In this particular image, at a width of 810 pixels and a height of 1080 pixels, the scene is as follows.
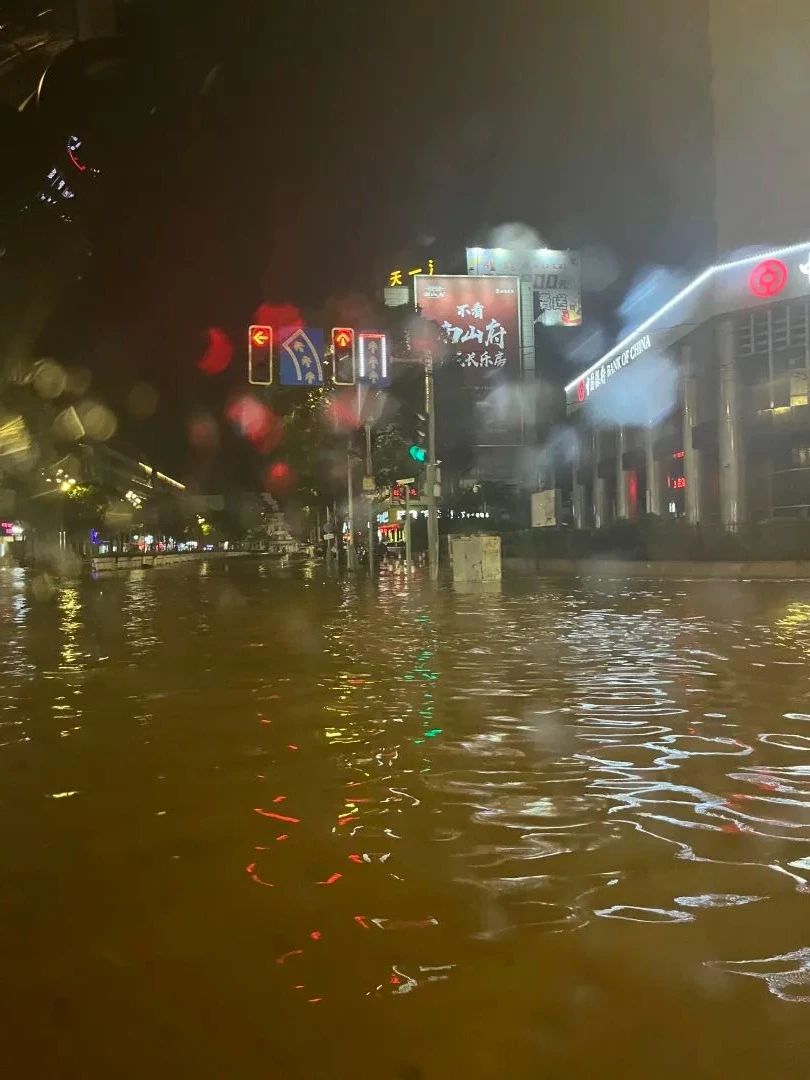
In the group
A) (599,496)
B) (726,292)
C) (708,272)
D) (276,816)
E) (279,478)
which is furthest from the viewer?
(599,496)

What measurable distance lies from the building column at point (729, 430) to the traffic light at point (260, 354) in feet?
93.0

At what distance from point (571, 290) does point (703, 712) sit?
7887 centimetres

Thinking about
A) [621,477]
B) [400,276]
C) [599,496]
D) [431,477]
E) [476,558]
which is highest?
[400,276]

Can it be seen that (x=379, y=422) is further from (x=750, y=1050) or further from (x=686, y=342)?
(x=750, y=1050)

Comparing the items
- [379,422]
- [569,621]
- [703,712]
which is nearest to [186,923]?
[703,712]

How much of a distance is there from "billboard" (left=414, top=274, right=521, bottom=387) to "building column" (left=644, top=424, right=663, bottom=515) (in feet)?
64.6

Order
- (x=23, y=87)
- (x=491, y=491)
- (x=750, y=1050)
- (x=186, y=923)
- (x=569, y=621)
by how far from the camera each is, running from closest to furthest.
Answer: (x=750, y=1050)
(x=186, y=923)
(x=23, y=87)
(x=569, y=621)
(x=491, y=491)

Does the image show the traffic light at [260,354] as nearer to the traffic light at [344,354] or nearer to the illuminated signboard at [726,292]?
the traffic light at [344,354]

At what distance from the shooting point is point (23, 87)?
14.0 m

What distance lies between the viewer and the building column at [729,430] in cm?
4259

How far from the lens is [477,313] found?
1393 inches

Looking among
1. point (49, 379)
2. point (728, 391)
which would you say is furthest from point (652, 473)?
point (49, 379)

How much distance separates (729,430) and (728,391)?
5.43 ft

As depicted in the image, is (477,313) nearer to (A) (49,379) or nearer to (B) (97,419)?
(A) (49,379)
